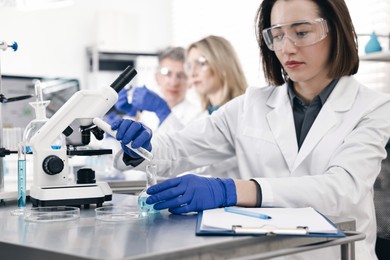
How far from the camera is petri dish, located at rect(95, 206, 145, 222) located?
1.08 meters

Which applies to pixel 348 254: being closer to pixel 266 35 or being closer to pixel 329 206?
pixel 329 206

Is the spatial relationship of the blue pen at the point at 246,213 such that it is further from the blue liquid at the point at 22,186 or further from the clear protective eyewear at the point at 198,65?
the clear protective eyewear at the point at 198,65

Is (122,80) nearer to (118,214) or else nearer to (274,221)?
(118,214)

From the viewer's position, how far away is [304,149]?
160cm

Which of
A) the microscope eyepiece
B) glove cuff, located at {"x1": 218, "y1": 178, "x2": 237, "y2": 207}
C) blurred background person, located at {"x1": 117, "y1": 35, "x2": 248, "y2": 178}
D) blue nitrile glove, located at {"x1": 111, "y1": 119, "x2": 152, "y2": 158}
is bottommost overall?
glove cuff, located at {"x1": 218, "y1": 178, "x2": 237, "y2": 207}

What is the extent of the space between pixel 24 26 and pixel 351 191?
14.1ft

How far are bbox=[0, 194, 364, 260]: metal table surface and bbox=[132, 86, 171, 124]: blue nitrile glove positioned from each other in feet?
6.01

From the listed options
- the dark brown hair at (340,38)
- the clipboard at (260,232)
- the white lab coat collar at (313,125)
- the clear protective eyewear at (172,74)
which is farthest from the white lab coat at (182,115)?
the clipboard at (260,232)

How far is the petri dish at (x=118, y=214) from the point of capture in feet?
3.54

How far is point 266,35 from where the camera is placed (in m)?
1.68

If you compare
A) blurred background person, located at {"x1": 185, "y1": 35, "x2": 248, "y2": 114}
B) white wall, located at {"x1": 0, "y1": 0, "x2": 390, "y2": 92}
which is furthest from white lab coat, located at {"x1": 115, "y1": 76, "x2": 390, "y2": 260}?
white wall, located at {"x1": 0, "y1": 0, "x2": 390, "y2": 92}

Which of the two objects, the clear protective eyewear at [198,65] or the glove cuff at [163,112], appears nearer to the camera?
the glove cuff at [163,112]

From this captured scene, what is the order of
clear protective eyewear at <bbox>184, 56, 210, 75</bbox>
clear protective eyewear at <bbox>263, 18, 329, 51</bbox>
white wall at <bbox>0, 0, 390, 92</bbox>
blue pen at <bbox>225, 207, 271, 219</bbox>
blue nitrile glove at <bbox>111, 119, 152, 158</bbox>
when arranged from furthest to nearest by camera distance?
white wall at <bbox>0, 0, 390, 92</bbox> < clear protective eyewear at <bbox>184, 56, 210, 75</bbox> < clear protective eyewear at <bbox>263, 18, 329, 51</bbox> < blue nitrile glove at <bbox>111, 119, 152, 158</bbox> < blue pen at <bbox>225, 207, 271, 219</bbox>

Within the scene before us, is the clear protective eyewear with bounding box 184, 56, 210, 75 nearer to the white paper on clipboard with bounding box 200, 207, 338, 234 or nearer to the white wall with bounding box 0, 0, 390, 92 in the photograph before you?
the white wall with bounding box 0, 0, 390, 92
